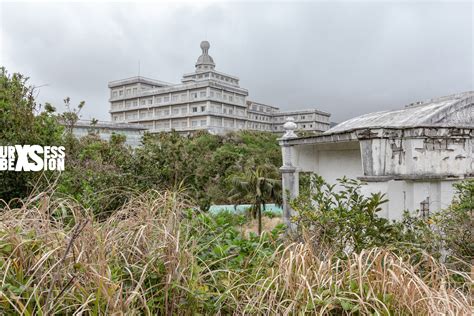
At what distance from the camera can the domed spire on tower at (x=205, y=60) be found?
1663 inches

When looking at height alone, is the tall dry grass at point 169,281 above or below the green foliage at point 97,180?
below

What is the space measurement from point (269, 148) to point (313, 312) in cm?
2157

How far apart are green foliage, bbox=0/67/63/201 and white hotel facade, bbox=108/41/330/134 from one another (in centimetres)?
2694

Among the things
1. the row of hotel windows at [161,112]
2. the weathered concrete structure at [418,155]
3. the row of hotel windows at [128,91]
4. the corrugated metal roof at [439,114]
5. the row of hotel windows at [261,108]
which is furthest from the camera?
the row of hotel windows at [261,108]

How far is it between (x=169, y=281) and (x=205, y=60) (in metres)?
42.3

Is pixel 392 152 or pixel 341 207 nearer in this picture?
pixel 341 207

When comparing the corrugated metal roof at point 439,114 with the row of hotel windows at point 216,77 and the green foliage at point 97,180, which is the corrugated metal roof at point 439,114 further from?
the row of hotel windows at point 216,77

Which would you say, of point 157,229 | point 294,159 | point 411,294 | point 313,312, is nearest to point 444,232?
point 411,294

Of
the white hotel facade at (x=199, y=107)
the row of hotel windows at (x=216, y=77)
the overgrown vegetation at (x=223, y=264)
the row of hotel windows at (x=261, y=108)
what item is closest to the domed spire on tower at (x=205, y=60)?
the white hotel facade at (x=199, y=107)

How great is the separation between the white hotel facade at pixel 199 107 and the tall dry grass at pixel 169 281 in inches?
1197

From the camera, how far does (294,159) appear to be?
20.3 ft

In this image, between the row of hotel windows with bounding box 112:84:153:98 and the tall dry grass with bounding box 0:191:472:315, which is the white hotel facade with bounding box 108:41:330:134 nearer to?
the row of hotel windows with bounding box 112:84:153:98

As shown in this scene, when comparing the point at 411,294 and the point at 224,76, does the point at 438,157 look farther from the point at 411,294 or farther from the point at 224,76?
the point at 224,76

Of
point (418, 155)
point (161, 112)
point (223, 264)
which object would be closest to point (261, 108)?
point (161, 112)
